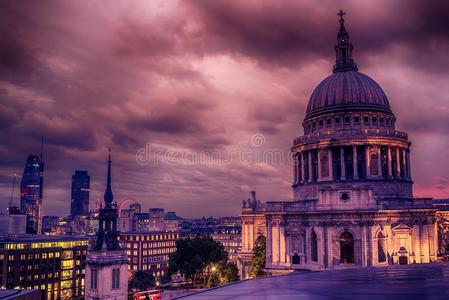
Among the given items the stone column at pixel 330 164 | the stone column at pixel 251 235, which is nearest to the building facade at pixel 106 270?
the stone column at pixel 251 235

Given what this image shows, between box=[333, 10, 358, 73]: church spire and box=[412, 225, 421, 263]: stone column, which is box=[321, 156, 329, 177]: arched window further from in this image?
box=[333, 10, 358, 73]: church spire

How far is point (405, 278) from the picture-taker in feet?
77.8

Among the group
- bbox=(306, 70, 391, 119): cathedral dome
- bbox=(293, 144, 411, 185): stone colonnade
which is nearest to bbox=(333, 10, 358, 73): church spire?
bbox=(306, 70, 391, 119): cathedral dome

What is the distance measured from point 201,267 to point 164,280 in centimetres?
3552

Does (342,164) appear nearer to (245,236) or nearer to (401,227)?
(401,227)

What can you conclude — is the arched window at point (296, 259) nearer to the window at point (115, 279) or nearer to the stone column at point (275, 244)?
the stone column at point (275, 244)

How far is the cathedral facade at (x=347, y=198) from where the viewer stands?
7350cm

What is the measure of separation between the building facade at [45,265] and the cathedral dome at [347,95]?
86.9 metres

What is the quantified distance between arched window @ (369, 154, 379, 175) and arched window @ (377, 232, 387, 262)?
1658 cm

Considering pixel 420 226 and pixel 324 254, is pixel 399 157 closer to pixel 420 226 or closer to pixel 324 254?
pixel 420 226

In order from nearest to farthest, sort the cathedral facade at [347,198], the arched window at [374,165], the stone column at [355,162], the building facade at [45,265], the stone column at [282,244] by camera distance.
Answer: the cathedral facade at [347,198]
the stone column at [282,244]
the stone column at [355,162]
the arched window at [374,165]
the building facade at [45,265]

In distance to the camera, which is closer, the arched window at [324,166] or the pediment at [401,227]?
the pediment at [401,227]

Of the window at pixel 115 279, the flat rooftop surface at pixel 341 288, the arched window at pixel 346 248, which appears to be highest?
the flat rooftop surface at pixel 341 288

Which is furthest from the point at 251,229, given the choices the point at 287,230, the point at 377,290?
the point at 377,290
